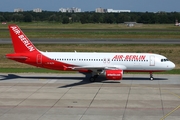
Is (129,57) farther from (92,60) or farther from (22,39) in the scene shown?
(22,39)

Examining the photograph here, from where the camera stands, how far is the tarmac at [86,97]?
31.7 meters

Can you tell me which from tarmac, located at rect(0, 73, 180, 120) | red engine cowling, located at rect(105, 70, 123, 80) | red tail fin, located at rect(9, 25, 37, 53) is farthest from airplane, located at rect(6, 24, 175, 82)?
tarmac, located at rect(0, 73, 180, 120)

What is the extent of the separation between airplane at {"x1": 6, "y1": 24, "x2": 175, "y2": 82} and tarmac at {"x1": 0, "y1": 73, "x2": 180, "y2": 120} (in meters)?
1.49

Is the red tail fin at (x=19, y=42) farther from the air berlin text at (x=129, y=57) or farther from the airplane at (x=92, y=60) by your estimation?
the air berlin text at (x=129, y=57)

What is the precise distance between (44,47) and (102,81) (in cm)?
3498

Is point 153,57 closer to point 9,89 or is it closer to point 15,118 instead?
point 9,89

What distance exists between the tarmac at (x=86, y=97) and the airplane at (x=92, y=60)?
1.49m

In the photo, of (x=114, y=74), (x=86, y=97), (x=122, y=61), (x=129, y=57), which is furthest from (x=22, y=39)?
(x=86, y=97)

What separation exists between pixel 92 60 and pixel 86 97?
30.2 feet

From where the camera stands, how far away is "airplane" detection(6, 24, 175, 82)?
4594 centimetres

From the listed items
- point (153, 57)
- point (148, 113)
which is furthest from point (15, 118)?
point (153, 57)

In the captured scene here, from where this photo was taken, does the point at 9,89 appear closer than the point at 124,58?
Yes

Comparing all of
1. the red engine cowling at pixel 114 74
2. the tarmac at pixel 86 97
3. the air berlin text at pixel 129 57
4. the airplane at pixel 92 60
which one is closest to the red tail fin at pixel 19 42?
the airplane at pixel 92 60

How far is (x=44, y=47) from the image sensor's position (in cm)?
7956
